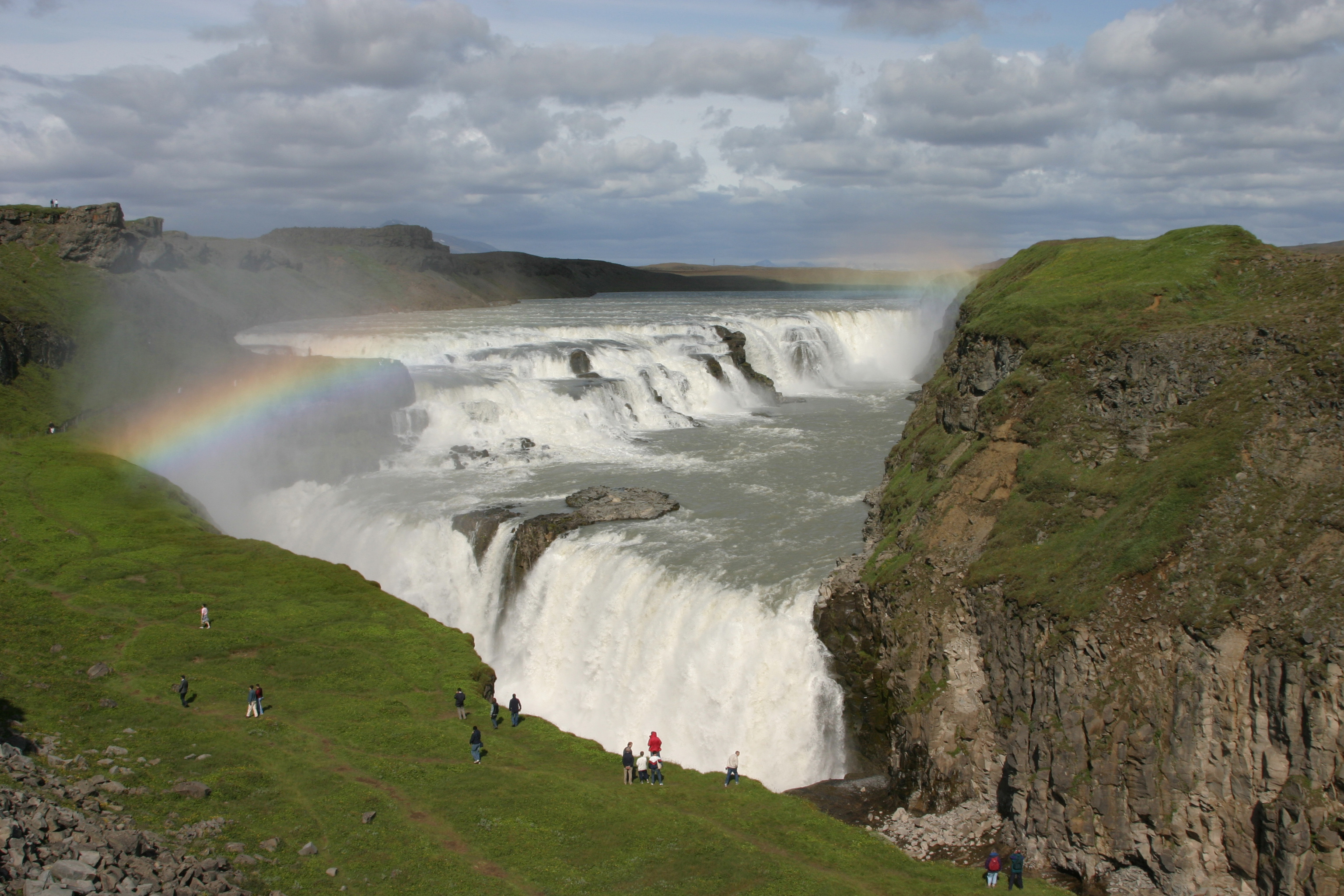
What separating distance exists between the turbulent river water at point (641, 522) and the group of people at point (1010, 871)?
6427 millimetres

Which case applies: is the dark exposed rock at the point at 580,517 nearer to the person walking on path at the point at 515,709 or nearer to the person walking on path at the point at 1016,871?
the person walking on path at the point at 515,709

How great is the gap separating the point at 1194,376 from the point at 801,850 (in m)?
15.6

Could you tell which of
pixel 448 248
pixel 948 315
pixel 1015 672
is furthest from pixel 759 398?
pixel 448 248

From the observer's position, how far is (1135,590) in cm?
2006

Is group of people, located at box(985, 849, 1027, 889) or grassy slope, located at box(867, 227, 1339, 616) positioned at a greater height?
grassy slope, located at box(867, 227, 1339, 616)

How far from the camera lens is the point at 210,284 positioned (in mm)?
89812

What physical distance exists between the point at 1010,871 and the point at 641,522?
64.0ft

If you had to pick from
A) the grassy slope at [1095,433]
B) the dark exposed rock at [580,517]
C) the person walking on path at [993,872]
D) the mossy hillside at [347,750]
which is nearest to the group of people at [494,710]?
the mossy hillside at [347,750]

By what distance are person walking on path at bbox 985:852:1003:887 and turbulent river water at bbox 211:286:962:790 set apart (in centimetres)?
638

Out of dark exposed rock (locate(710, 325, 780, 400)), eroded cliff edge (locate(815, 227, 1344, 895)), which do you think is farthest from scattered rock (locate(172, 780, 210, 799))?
dark exposed rock (locate(710, 325, 780, 400))

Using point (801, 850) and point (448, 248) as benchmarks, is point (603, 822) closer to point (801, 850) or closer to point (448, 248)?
point (801, 850)

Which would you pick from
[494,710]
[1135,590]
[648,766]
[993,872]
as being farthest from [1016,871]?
[494,710]

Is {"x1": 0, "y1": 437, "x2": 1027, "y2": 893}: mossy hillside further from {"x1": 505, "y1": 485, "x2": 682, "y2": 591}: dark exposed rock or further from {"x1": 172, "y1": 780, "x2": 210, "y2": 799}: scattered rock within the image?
{"x1": 505, "y1": 485, "x2": 682, "y2": 591}: dark exposed rock

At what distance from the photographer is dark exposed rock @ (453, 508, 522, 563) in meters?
35.3
